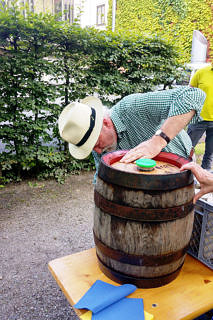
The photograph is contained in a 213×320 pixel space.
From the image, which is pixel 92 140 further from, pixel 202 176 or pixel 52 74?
pixel 52 74

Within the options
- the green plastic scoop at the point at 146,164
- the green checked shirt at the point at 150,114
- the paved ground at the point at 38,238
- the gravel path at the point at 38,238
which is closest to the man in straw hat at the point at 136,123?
the green checked shirt at the point at 150,114

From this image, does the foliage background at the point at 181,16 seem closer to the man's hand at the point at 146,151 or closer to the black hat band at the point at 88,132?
the black hat band at the point at 88,132

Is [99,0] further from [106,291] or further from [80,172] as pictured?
[106,291]

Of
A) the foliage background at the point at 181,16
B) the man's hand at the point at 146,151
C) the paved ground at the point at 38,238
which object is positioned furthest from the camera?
the foliage background at the point at 181,16

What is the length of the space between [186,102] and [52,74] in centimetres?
347

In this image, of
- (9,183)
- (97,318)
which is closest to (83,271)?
(97,318)

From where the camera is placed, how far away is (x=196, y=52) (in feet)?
41.5

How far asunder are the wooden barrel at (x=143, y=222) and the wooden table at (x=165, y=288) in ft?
0.18

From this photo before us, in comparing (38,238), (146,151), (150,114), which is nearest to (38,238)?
(38,238)

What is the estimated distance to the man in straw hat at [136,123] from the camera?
1.57 metres

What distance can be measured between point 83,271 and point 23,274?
5.64 ft

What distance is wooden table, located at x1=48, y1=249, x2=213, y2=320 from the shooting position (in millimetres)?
1195

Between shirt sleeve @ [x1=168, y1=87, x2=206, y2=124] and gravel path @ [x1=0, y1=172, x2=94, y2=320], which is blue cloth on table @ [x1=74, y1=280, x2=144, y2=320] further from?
gravel path @ [x1=0, y1=172, x2=94, y2=320]

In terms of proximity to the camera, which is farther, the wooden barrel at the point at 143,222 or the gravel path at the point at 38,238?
the gravel path at the point at 38,238
